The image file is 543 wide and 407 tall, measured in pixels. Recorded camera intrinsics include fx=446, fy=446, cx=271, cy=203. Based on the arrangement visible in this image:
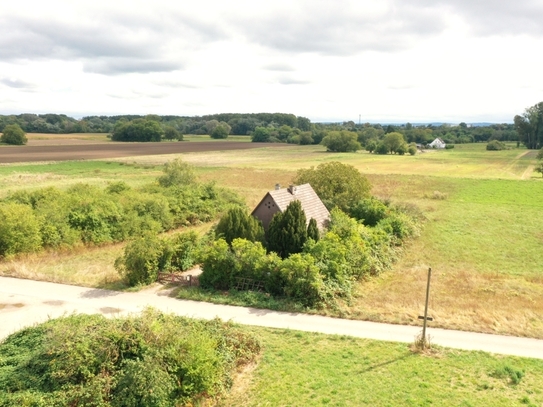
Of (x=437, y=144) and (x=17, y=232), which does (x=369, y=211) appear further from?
(x=437, y=144)

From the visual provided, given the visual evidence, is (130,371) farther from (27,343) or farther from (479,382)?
(479,382)

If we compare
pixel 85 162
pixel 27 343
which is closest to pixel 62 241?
pixel 27 343

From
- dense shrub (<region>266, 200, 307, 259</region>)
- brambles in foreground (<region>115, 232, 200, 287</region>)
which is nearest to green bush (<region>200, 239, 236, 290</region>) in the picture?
brambles in foreground (<region>115, 232, 200, 287</region>)

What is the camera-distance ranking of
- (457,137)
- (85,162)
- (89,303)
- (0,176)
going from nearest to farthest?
(89,303)
(0,176)
(85,162)
(457,137)

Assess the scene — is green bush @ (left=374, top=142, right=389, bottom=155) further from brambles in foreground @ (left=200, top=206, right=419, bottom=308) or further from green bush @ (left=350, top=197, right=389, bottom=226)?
brambles in foreground @ (left=200, top=206, right=419, bottom=308)

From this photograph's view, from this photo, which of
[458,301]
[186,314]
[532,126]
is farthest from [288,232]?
[532,126]

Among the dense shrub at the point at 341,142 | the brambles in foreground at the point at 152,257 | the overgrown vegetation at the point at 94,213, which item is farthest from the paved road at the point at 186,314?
the dense shrub at the point at 341,142
